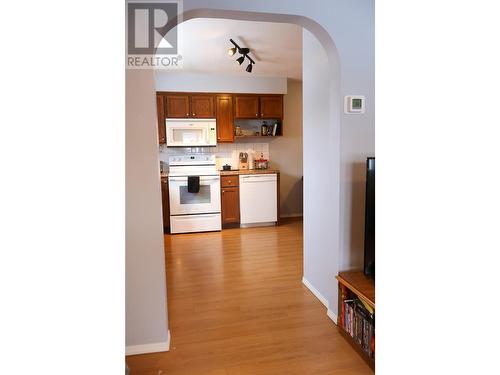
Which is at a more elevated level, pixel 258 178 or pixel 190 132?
pixel 190 132

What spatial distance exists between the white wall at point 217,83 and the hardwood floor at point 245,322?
8.79 feet

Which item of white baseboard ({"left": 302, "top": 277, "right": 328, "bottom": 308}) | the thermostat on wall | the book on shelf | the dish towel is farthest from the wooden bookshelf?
the dish towel

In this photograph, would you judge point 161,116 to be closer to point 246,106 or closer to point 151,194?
point 246,106

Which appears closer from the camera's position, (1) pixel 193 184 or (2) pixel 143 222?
(2) pixel 143 222

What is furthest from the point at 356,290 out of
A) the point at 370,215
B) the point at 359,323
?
the point at 370,215

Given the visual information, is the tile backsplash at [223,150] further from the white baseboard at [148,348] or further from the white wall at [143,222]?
the white baseboard at [148,348]

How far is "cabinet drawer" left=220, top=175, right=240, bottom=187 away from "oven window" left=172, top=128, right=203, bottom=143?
781 mm

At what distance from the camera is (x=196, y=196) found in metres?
5.14

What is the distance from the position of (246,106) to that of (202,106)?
748 mm

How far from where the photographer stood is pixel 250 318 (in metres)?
2.52

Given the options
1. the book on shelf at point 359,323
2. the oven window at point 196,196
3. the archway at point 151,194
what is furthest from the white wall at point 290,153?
the book on shelf at point 359,323

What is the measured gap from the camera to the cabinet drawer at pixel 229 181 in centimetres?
528
